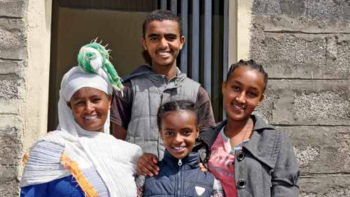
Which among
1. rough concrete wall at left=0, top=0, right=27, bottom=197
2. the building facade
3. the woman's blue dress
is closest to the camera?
the woman's blue dress

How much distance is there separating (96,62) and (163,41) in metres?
0.49

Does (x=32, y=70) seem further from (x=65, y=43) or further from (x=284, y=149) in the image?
(x=65, y=43)

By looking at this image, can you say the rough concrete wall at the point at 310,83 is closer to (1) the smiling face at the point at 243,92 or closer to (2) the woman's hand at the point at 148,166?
(1) the smiling face at the point at 243,92

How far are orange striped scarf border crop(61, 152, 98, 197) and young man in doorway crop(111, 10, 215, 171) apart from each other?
0.48 m

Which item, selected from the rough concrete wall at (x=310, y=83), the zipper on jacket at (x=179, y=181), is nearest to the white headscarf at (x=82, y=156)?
the zipper on jacket at (x=179, y=181)

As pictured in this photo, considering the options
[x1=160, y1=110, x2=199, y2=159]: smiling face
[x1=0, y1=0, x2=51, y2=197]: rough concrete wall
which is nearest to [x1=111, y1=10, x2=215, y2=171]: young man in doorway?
[x1=160, y1=110, x2=199, y2=159]: smiling face

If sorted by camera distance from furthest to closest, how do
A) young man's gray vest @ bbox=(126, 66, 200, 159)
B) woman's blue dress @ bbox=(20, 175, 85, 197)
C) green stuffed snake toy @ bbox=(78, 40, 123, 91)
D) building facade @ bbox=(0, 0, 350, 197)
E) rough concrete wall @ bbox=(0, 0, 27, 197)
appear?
1. building facade @ bbox=(0, 0, 350, 197)
2. rough concrete wall @ bbox=(0, 0, 27, 197)
3. young man's gray vest @ bbox=(126, 66, 200, 159)
4. green stuffed snake toy @ bbox=(78, 40, 123, 91)
5. woman's blue dress @ bbox=(20, 175, 85, 197)

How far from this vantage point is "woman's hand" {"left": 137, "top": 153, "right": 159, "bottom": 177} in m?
2.47

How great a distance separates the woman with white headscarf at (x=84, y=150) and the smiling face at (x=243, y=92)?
1.65ft

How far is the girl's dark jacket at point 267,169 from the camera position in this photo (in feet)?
8.16

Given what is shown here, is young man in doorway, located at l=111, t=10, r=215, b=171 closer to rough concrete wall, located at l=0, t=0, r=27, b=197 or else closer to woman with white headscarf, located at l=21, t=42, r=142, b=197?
woman with white headscarf, located at l=21, t=42, r=142, b=197

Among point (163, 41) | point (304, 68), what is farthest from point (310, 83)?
point (163, 41)

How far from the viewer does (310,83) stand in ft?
13.0

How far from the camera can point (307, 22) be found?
13.1 feet
